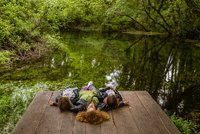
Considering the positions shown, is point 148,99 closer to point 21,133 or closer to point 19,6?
point 21,133

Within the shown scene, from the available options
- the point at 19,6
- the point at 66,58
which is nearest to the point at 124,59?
the point at 66,58

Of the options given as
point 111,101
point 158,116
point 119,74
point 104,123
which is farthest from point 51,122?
point 119,74

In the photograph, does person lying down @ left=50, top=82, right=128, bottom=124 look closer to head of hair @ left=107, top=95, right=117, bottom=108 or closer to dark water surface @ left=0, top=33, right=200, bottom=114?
head of hair @ left=107, top=95, right=117, bottom=108

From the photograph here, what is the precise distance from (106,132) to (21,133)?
1.45 m

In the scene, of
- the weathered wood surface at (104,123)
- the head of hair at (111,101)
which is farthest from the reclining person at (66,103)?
the head of hair at (111,101)

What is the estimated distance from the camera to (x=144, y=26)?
39.9 meters

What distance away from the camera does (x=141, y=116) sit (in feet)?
20.8

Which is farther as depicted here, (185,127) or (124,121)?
(185,127)

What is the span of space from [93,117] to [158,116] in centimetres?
137

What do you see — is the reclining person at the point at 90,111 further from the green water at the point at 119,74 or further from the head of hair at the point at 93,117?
the green water at the point at 119,74

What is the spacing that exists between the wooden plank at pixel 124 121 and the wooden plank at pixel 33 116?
1489 mm

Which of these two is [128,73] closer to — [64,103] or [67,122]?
[64,103]

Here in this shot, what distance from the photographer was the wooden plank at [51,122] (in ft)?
18.0

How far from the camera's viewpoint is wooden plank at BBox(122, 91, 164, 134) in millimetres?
5607
